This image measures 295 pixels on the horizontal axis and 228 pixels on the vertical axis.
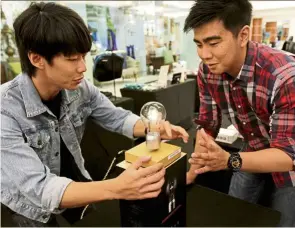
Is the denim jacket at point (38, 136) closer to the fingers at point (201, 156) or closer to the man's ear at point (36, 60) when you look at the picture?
the man's ear at point (36, 60)

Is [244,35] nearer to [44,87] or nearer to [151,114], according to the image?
[151,114]

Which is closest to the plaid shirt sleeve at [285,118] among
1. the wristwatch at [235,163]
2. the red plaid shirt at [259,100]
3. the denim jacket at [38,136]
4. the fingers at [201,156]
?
the red plaid shirt at [259,100]

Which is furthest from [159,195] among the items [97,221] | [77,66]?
[77,66]

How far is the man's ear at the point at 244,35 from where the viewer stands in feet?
2.91

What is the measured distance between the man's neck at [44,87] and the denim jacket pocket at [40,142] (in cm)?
14

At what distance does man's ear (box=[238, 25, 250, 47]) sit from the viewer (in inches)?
34.9

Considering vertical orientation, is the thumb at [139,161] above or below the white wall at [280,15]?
below

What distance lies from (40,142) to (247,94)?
2.63 ft

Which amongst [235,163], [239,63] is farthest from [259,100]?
A: [235,163]

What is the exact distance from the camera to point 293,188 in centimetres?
93

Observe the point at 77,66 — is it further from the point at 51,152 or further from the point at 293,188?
the point at 293,188

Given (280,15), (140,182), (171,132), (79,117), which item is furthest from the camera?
(280,15)

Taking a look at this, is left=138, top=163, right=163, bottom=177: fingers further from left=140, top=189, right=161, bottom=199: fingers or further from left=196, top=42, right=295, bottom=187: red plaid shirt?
left=196, top=42, right=295, bottom=187: red plaid shirt

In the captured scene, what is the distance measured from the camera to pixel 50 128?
0.93 m
